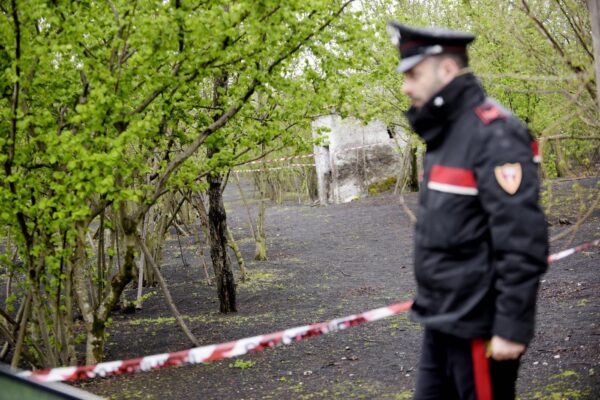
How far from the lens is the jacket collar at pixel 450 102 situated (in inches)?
113

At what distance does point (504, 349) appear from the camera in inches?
106

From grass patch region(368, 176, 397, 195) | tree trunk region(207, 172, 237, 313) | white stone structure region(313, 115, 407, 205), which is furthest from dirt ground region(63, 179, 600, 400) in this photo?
white stone structure region(313, 115, 407, 205)

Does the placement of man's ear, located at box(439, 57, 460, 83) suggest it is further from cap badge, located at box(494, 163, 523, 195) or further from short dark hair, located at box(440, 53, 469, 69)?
cap badge, located at box(494, 163, 523, 195)

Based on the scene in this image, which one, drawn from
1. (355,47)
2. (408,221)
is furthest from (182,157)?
(408,221)

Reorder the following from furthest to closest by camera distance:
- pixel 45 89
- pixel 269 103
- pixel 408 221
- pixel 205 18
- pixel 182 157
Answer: pixel 408 221, pixel 269 103, pixel 182 157, pixel 45 89, pixel 205 18

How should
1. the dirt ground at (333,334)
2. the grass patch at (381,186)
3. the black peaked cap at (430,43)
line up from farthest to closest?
the grass patch at (381,186)
the dirt ground at (333,334)
the black peaked cap at (430,43)

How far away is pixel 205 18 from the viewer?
6301 millimetres

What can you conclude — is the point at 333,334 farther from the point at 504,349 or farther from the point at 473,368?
the point at 504,349

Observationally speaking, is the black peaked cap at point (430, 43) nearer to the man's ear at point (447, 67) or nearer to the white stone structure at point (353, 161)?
the man's ear at point (447, 67)

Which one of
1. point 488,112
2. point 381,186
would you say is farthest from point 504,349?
point 381,186

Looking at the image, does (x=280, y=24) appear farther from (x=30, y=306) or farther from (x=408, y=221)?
(x=408, y=221)

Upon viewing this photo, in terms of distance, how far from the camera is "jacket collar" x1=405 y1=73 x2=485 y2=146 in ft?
9.39

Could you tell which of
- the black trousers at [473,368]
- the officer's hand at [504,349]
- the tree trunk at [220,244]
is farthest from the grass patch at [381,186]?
the officer's hand at [504,349]

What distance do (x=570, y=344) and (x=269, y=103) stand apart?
4026mm
